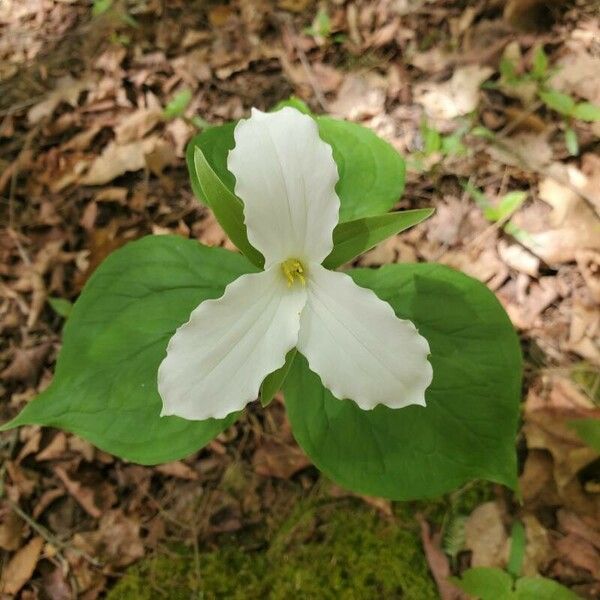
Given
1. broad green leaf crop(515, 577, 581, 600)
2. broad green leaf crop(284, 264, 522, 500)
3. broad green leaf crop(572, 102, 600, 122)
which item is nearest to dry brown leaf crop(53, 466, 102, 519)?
broad green leaf crop(284, 264, 522, 500)

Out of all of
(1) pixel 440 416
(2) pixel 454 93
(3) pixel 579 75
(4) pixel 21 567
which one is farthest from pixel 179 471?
(3) pixel 579 75

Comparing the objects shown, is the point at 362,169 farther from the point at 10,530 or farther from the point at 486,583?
the point at 10,530

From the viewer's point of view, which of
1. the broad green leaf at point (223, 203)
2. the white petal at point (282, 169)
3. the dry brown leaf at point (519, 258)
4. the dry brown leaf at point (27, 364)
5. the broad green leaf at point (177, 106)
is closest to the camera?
the white petal at point (282, 169)

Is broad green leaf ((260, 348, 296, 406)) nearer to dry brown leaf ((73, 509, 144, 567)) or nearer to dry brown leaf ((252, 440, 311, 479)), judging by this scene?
dry brown leaf ((252, 440, 311, 479))

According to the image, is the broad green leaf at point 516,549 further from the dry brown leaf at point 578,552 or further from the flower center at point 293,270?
the flower center at point 293,270

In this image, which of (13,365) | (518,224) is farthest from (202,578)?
(518,224)

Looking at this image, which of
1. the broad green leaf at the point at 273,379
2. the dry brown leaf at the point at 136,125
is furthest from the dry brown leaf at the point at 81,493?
the dry brown leaf at the point at 136,125

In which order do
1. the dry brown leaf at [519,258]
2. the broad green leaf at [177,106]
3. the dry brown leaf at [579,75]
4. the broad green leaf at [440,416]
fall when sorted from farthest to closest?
the broad green leaf at [177,106]
the dry brown leaf at [579,75]
the dry brown leaf at [519,258]
the broad green leaf at [440,416]
